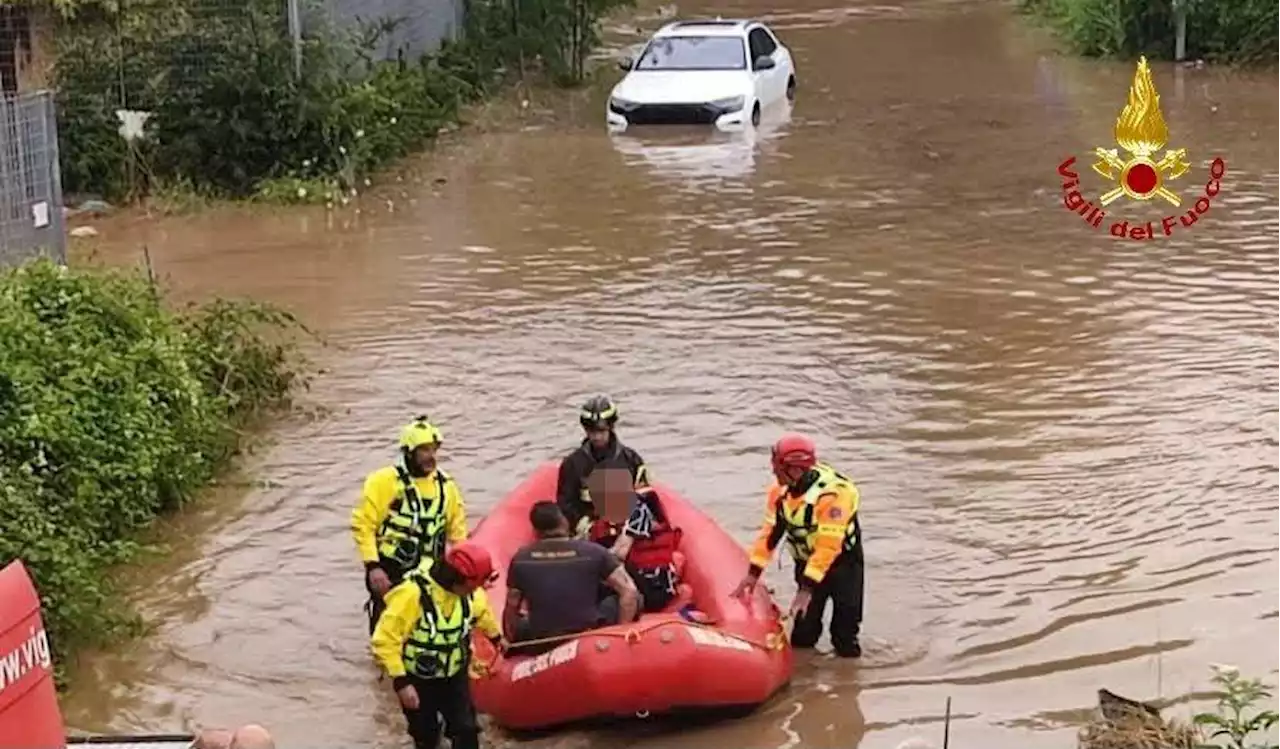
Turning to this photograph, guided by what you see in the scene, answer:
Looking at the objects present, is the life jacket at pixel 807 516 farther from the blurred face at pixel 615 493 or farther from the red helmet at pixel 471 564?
the red helmet at pixel 471 564

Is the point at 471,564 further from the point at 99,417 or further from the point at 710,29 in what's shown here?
the point at 710,29

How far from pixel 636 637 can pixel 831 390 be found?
18.9 feet

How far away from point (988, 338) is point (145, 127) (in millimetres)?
10371

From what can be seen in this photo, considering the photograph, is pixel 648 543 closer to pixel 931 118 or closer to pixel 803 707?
pixel 803 707

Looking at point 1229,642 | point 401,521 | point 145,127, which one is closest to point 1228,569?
point 1229,642

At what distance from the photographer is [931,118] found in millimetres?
25359

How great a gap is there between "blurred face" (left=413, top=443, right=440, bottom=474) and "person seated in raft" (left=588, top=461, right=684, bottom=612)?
99 cm

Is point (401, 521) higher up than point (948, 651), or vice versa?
point (401, 521)

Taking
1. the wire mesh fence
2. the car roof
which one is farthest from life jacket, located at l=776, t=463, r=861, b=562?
the car roof

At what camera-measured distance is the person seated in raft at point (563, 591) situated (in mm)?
8289

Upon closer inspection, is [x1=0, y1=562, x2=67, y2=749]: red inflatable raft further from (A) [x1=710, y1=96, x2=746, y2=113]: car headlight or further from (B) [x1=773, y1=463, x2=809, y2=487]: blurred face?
(A) [x1=710, y1=96, x2=746, y2=113]: car headlight

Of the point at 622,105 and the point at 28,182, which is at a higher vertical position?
the point at 28,182

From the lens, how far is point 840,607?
9125 millimetres

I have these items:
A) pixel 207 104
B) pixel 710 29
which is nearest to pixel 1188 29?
pixel 710 29
